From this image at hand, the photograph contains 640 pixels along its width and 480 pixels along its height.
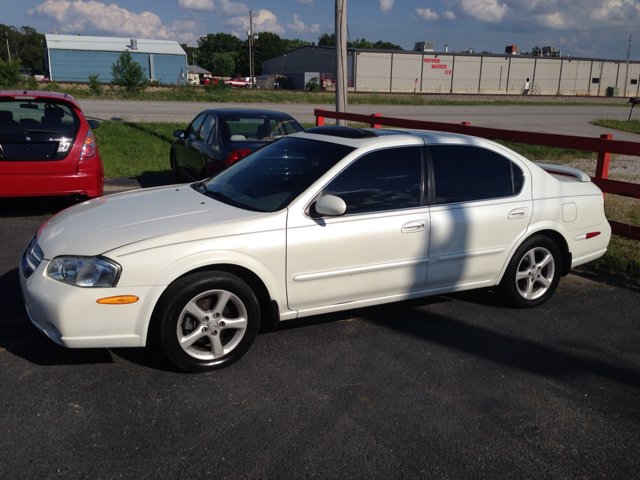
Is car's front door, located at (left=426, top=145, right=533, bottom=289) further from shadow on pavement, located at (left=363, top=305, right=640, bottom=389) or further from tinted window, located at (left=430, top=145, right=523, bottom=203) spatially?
shadow on pavement, located at (left=363, top=305, right=640, bottom=389)

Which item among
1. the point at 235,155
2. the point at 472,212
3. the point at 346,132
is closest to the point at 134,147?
the point at 235,155

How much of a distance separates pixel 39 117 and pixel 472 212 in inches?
240

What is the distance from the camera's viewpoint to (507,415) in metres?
3.32

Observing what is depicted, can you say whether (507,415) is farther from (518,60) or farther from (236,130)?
(518,60)

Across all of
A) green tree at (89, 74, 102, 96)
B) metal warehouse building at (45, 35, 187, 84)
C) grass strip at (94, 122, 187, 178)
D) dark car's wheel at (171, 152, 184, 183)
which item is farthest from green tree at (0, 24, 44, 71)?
dark car's wheel at (171, 152, 184, 183)

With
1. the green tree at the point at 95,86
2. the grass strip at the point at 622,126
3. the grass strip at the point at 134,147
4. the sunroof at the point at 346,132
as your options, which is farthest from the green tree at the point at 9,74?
the sunroof at the point at 346,132

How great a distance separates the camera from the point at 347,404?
11.1 feet

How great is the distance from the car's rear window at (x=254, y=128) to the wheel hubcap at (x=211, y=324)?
15.4ft

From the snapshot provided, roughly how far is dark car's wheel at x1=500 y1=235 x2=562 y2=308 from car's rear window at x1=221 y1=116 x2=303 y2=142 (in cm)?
441

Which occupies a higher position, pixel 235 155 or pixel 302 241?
pixel 235 155

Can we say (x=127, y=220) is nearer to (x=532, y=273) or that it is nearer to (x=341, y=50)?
(x=532, y=273)

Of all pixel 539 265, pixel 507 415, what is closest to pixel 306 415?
pixel 507 415

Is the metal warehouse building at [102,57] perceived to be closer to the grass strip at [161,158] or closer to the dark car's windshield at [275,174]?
the grass strip at [161,158]

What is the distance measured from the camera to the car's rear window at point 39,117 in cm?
738
